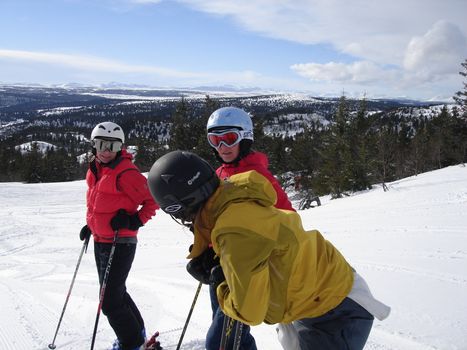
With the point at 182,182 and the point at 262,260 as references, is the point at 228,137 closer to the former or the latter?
the point at 182,182

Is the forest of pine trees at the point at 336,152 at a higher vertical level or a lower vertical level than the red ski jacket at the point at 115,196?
lower

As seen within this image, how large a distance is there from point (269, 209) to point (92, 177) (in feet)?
9.53

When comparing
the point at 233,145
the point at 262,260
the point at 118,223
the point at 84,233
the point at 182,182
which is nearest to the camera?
the point at 262,260

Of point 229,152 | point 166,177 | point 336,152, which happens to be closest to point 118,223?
point 229,152

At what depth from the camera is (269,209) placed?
2043 mm

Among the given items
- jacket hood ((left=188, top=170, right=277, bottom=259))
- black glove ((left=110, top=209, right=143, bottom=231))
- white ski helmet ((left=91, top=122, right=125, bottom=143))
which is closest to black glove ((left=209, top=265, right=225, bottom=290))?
jacket hood ((left=188, top=170, right=277, bottom=259))

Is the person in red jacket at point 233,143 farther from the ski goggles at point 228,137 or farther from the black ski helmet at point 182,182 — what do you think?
the black ski helmet at point 182,182

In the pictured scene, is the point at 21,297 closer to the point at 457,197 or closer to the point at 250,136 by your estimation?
the point at 250,136

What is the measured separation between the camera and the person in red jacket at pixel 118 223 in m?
4.03

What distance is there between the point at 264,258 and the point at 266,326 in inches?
111

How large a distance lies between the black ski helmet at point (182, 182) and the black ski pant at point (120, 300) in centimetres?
202

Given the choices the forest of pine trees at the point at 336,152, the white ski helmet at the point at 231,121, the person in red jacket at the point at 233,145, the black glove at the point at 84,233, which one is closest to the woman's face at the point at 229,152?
the person in red jacket at the point at 233,145

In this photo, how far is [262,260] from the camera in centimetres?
193

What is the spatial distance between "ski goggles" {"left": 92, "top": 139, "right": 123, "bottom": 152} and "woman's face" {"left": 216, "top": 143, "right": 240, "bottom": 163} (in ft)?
4.54
